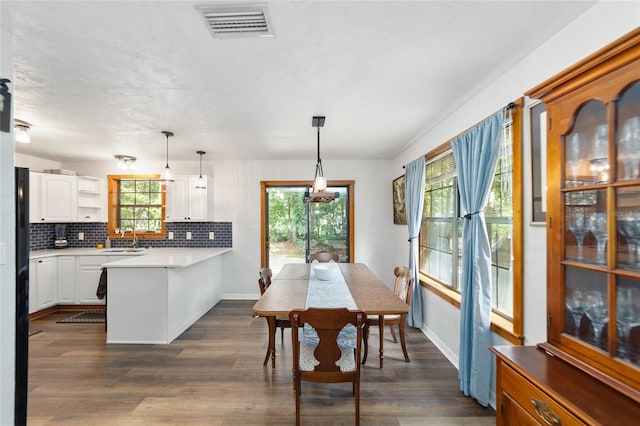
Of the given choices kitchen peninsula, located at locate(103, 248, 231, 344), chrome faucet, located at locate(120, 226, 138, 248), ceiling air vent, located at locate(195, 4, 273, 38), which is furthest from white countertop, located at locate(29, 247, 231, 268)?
ceiling air vent, located at locate(195, 4, 273, 38)

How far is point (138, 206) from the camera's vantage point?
16.4 ft

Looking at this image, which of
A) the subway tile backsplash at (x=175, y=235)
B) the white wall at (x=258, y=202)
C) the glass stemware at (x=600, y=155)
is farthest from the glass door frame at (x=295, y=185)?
the glass stemware at (x=600, y=155)

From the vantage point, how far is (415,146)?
3850 mm

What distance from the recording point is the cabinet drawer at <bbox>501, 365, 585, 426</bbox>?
38.4 inches

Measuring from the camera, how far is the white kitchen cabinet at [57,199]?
4273mm

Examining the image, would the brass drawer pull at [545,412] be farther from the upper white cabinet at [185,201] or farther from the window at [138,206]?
the window at [138,206]

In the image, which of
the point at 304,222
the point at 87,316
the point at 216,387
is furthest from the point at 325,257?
the point at 87,316

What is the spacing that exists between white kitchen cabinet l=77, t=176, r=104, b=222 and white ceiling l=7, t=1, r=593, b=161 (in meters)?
1.65

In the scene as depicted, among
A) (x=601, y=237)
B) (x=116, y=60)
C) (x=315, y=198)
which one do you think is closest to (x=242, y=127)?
(x=315, y=198)

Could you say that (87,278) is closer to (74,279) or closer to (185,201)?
(74,279)

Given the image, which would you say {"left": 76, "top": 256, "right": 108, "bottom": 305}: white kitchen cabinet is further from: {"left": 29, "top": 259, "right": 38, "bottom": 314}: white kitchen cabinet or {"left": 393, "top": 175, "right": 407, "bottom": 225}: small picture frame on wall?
{"left": 393, "top": 175, "right": 407, "bottom": 225}: small picture frame on wall

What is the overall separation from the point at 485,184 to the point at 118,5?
2.46 meters

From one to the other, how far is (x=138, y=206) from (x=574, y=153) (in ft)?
18.8

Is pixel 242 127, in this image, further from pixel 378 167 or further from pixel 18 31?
pixel 378 167
